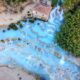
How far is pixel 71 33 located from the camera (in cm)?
2300

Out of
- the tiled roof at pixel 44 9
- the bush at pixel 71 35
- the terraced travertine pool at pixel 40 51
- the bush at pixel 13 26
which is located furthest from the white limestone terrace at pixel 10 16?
the bush at pixel 71 35

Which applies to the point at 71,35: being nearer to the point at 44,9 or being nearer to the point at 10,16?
the point at 44,9

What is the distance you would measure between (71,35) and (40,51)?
2371mm

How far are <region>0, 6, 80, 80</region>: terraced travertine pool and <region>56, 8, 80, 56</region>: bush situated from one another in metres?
0.59

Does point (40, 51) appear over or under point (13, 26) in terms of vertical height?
under

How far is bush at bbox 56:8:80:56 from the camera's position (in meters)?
23.0

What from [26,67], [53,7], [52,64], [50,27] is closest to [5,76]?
[26,67]

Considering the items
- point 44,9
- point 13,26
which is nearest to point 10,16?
point 13,26

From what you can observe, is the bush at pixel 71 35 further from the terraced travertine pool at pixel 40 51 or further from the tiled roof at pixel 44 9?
the tiled roof at pixel 44 9

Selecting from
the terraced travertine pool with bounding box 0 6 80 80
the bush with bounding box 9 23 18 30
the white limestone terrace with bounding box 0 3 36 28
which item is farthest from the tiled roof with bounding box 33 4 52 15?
the bush with bounding box 9 23 18 30

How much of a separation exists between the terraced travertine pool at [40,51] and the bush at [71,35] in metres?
0.59

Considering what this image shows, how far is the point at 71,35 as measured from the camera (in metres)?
23.0

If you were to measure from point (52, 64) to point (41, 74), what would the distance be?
40.2 inches

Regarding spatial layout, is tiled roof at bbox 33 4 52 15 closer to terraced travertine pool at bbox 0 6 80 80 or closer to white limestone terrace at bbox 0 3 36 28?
terraced travertine pool at bbox 0 6 80 80
